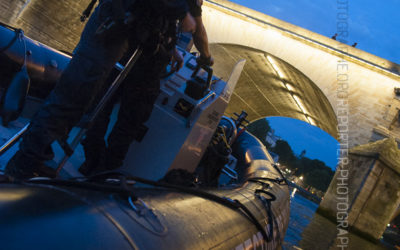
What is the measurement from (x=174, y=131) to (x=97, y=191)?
52.3 inches

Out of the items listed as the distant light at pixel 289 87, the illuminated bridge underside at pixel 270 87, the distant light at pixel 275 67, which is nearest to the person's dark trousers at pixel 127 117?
the illuminated bridge underside at pixel 270 87

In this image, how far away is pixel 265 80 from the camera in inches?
583

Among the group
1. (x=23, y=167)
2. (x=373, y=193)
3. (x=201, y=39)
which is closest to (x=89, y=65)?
(x=23, y=167)

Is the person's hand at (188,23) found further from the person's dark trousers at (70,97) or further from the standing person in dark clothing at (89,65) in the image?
the person's dark trousers at (70,97)

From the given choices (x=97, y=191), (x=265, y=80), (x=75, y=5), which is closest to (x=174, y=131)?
(x=97, y=191)

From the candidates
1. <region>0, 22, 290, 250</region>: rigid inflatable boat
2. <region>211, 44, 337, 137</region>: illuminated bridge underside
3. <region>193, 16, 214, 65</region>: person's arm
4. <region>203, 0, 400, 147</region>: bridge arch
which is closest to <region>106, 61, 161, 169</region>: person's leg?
<region>0, 22, 290, 250</region>: rigid inflatable boat

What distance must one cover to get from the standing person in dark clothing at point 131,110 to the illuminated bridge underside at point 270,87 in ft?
35.3

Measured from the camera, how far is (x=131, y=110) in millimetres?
1977

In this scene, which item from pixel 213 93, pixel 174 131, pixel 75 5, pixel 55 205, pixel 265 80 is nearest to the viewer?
pixel 55 205

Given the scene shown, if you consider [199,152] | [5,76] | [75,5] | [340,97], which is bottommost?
[5,76]

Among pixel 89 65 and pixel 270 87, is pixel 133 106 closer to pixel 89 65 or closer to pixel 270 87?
pixel 89 65

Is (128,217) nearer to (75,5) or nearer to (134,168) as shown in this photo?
(134,168)

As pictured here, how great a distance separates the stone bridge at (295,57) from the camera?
9.87 meters

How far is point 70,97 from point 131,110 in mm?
491
